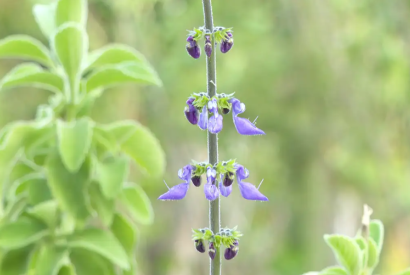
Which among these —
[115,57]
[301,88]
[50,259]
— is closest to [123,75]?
[115,57]

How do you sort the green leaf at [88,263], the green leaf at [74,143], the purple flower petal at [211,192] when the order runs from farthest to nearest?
the green leaf at [88,263] → the green leaf at [74,143] → the purple flower petal at [211,192]

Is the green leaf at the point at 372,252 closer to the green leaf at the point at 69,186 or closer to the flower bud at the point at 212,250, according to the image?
the flower bud at the point at 212,250

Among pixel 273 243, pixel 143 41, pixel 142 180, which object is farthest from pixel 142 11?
pixel 273 243

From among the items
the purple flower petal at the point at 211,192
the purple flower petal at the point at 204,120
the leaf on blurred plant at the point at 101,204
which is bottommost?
the purple flower petal at the point at 211,192

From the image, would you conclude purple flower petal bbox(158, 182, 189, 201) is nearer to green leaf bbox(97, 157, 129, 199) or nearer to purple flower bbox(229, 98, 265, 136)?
purple flower bbox(229, 98, 265, 136)

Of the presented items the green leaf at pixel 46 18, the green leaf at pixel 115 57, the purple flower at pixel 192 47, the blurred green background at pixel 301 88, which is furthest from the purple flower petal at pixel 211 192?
the blurred green background at pixel 301 88

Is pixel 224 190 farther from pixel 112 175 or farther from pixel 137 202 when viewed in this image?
pixel 137 202
